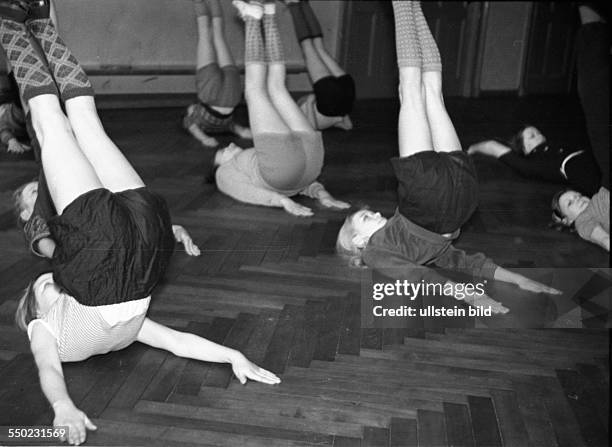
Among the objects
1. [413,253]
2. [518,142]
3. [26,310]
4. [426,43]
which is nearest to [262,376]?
[26,310]

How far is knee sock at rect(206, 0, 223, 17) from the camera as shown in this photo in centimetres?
142

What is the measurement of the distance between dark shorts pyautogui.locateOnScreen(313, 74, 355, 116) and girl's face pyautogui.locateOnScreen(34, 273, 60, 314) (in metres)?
1.09

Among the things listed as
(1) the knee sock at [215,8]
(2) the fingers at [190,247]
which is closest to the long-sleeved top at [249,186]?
(2) the fingers at [190,247]

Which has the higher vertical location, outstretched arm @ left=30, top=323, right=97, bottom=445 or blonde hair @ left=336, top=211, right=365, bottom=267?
outstretched arm @ left=30, top=323, right=97, bottom=445

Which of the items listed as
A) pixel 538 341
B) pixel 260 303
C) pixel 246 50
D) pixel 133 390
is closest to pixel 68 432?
pixel 133 390

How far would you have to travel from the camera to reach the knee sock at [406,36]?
134cm

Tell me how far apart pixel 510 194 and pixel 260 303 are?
903 mm

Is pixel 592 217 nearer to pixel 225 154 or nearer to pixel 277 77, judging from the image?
pixel 277 77

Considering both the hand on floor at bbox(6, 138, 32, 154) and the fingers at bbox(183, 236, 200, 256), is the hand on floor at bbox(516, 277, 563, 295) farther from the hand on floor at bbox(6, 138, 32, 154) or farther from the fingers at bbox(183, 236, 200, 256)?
the hand on floor at bbox(6, 138, 32, 154)

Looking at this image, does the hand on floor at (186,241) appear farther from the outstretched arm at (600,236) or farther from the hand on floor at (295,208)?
the outstretched arm at (600,236)

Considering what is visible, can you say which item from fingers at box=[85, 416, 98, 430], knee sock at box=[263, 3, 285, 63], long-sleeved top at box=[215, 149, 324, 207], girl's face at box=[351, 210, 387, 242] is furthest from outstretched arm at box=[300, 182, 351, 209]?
fingers at box=[85, 416, 98, 430]

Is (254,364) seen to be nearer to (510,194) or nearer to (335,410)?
(335,410)

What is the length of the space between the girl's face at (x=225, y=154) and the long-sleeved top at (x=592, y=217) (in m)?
0.90

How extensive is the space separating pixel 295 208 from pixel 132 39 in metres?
0.69
